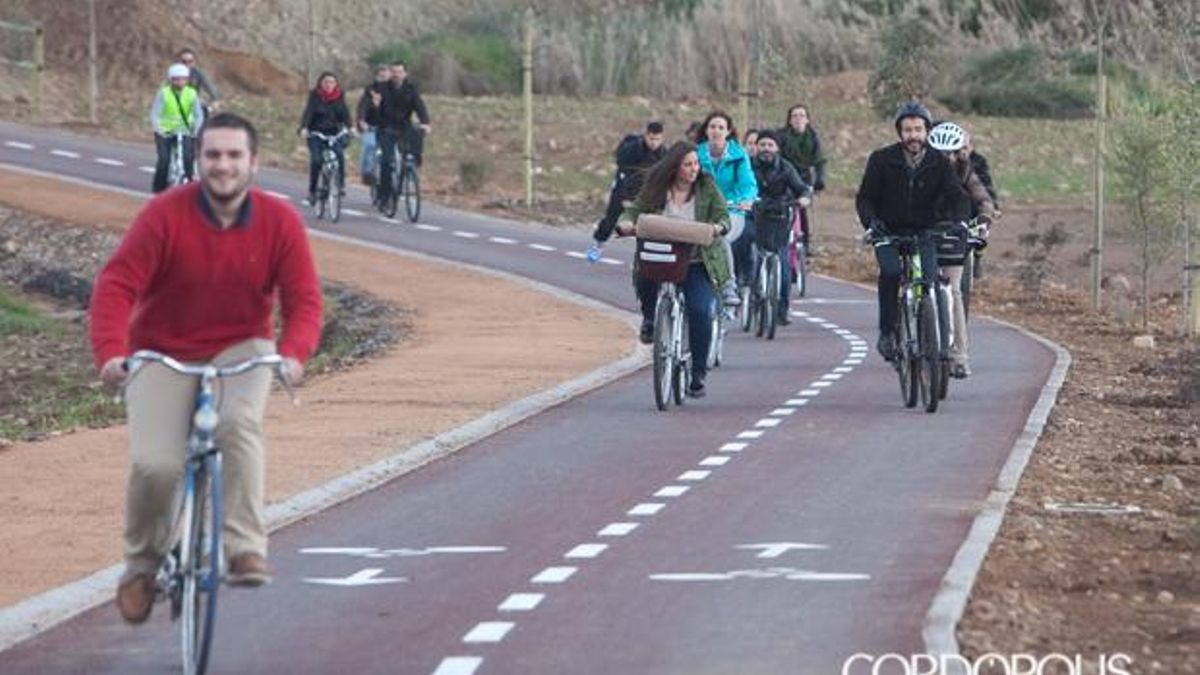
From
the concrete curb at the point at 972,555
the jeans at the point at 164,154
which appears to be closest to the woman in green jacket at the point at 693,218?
the concrete curb at the point at 972,555

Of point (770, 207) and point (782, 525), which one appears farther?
point (770, 207)

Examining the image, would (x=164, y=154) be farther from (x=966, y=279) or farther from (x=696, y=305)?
(x=696, y=305)

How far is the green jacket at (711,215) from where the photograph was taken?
21.1 metres

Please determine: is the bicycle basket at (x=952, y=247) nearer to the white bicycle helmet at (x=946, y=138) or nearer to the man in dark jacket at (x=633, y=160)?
the white bicycle helmet at (x=946, y=138)

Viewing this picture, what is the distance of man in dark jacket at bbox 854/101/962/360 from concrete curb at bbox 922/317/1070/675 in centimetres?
142

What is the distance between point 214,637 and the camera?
11547mm

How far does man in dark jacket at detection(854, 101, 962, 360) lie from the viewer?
68.2 feet

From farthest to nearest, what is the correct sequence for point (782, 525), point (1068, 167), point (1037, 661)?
point (1068, 167), point (782, 525), point (1037, 661)

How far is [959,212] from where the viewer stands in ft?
68.6

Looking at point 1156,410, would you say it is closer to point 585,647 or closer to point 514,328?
point 514,328

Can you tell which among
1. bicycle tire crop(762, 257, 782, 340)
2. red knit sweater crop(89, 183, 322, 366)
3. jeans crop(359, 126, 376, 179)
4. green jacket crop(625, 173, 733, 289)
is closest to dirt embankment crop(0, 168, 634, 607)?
bicycle tire crop(762, 257, 782, 340)

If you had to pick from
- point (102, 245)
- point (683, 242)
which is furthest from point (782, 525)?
point (102, 245)

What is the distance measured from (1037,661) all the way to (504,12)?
66.1m

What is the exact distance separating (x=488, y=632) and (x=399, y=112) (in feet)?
87.3
